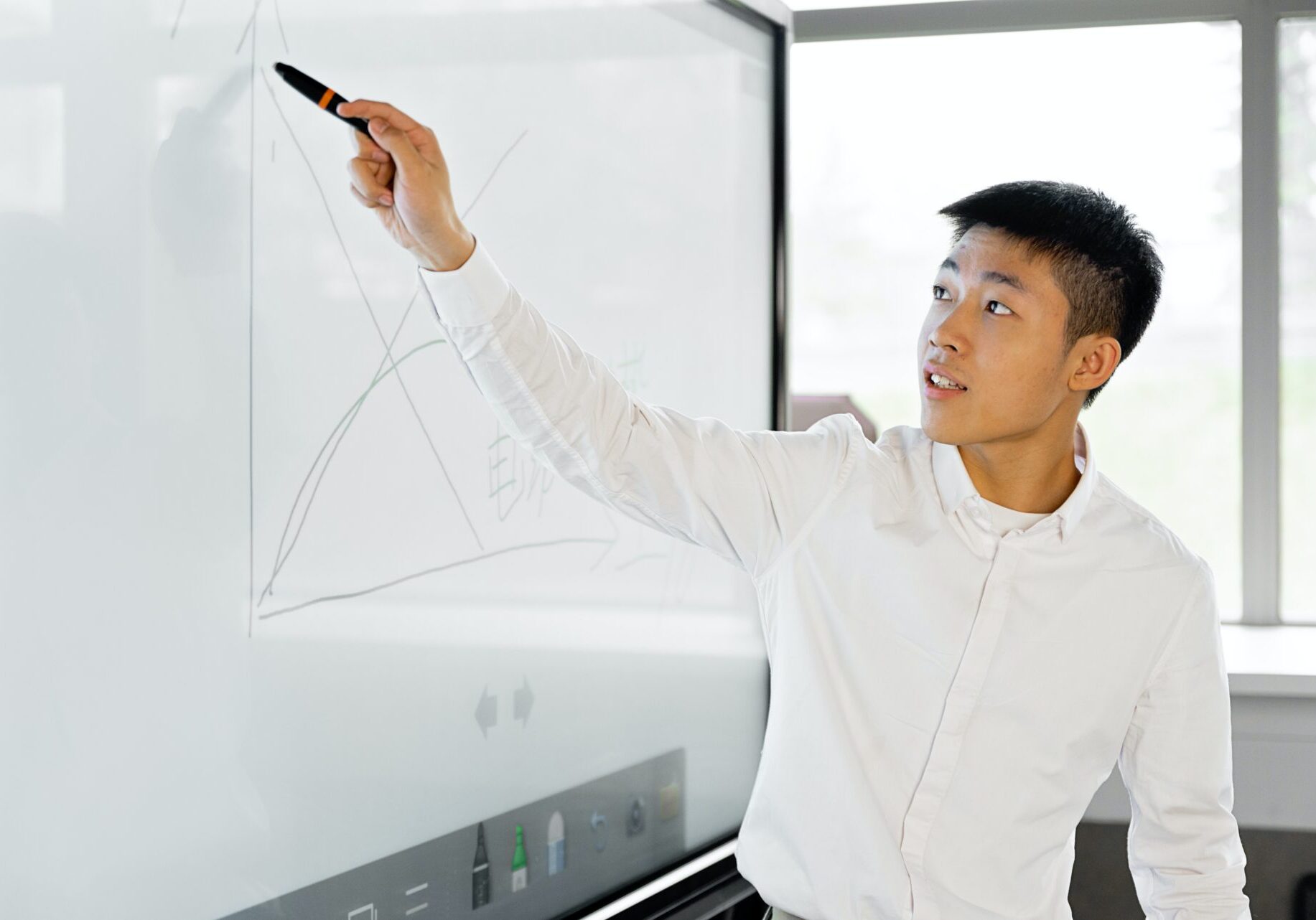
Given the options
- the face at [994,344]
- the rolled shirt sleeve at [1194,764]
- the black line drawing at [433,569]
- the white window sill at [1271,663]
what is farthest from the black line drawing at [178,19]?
the white window sill at [1271,663]

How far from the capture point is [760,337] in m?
1.58

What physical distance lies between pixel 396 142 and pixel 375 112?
0.07 ft

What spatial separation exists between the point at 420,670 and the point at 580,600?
0.25 meters

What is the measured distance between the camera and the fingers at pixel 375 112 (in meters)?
0.74

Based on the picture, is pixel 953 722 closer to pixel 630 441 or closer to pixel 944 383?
pixel 944 383

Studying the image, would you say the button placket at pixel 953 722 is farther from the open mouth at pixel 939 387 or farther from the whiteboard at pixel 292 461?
the whiteboard at pixel 292 461

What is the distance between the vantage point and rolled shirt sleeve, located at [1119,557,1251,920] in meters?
1.15

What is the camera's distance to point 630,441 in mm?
930

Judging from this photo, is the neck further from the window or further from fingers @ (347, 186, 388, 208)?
the window

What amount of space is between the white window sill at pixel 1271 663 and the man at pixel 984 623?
482 millimetres

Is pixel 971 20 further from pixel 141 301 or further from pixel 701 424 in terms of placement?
pixel 141 301

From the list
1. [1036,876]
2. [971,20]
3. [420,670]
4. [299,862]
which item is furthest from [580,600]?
[971,20]

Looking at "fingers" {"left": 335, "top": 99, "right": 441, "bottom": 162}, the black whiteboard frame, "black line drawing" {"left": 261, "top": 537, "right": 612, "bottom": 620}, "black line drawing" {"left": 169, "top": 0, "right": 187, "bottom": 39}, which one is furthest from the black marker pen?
the black whiteboard frame

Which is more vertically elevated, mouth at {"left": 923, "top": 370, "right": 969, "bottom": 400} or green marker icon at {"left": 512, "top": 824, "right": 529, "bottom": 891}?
mouth at {"left": 923, "top": 370, "right": 969, "bottom": 400}
